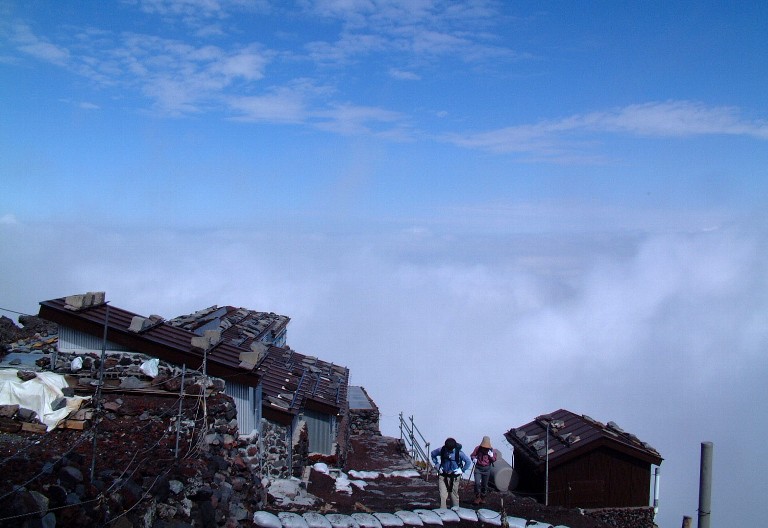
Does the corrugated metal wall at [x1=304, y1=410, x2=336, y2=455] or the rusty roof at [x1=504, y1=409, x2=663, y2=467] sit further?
the corrugated metal wall at [x1=304, y1=410, x2=336, y2=455]

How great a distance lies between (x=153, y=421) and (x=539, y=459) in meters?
11.9

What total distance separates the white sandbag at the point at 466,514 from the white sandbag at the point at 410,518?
902mm

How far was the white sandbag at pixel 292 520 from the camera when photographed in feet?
31.7

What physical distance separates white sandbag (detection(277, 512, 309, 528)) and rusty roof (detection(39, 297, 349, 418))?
3.27m

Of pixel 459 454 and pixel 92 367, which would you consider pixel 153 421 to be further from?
pixel 459 454

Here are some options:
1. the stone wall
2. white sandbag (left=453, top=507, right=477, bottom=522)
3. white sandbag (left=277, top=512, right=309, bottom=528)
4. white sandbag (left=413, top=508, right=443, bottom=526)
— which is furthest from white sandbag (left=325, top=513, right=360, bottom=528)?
the stone wall

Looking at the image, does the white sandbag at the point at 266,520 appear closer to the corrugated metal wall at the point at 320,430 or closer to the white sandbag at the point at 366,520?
the white sandbag at the point at 366,520

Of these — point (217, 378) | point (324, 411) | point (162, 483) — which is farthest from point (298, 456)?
point (162, 483)

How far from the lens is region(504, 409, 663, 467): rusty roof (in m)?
18.2

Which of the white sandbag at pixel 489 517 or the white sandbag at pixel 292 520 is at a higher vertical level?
the white sandbag at pixel 292 520

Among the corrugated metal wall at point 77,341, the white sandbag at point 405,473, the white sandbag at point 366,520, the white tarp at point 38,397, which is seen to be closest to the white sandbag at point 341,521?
the white sandbag at point 366,520

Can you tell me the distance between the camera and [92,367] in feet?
39.2

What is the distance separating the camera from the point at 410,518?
10953 mm

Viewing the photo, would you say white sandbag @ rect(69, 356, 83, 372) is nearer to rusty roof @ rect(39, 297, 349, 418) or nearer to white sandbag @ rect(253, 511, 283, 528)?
rusty roof @ rect(39, 297, 349, 418)
